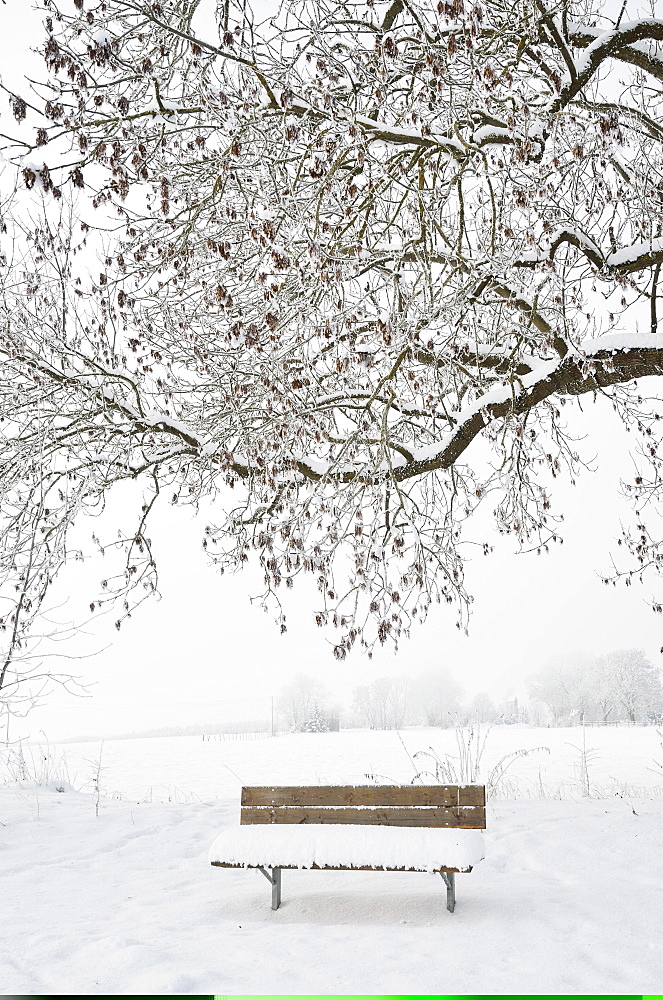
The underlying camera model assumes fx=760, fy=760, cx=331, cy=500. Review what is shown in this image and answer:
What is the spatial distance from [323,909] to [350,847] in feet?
1.67

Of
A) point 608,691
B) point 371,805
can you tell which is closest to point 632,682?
point 608,691

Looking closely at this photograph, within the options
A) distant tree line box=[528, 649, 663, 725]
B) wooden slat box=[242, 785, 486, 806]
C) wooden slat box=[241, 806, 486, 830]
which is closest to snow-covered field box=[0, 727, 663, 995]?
wooden slat box=[241, 806, 486, 830]

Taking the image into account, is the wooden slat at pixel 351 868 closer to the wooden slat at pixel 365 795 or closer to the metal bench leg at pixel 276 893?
the metal bench leg at pixel 276 893

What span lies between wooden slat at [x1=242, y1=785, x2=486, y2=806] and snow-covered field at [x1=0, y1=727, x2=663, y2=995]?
1.78ft

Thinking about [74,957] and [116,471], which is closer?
[74,957]

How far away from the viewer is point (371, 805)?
16.2ft

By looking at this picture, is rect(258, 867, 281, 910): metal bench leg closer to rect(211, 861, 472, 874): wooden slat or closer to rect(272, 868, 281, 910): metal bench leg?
rect(272, 868, 281, 910): metal bench leg

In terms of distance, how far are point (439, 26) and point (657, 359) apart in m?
2.56

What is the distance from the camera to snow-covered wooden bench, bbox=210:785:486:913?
4.19m

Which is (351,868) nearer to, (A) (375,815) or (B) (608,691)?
(A) (375,815)

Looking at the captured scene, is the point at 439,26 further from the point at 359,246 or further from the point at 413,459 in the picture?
the point at 413,459

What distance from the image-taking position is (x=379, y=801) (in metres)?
4.91

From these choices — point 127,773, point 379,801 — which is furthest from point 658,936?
point 127,773

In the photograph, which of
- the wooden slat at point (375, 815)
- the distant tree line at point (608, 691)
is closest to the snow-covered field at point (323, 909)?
the wooden slat at point (375, 815)
